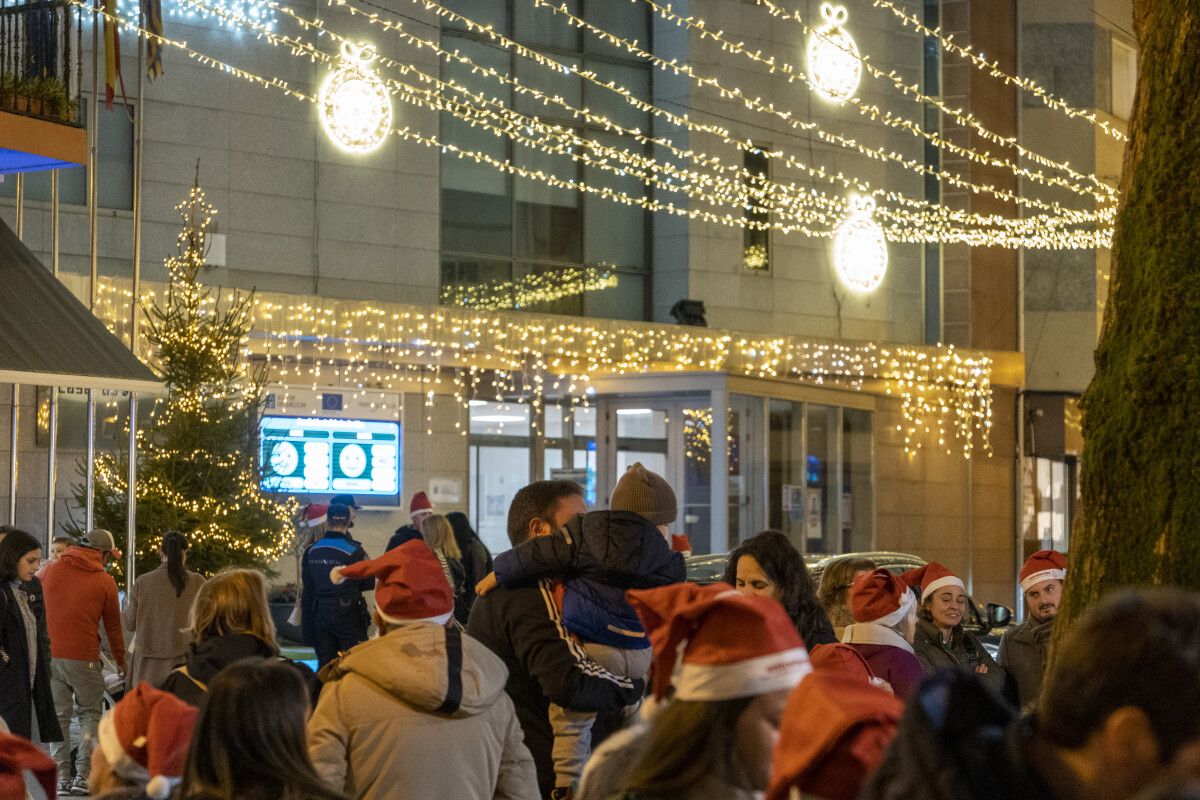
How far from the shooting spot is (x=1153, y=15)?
15.8 feet

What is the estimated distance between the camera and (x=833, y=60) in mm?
26312

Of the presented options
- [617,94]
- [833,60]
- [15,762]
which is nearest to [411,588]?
[15,762]

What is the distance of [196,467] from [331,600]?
10.2 ft

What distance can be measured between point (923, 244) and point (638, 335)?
7.19 meters

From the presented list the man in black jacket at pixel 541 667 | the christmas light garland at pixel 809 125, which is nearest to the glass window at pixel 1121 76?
the christmas light garland at pixel 809 125

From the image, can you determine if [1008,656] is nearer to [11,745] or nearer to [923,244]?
[11,745]

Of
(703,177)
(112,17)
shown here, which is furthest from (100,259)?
(703,177)

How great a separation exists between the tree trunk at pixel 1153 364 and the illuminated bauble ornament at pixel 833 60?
21449mm

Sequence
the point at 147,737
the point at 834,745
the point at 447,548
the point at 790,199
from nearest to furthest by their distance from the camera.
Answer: the point at 834,745 < the point at 147,737 < the point at 447,548 < the point at 790,199

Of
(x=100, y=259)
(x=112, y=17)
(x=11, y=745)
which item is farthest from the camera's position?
(x=100, y=259)

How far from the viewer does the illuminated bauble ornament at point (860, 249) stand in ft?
86.4

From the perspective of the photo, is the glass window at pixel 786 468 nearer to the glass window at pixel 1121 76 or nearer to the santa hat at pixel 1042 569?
the glass window at pixel 1121 76

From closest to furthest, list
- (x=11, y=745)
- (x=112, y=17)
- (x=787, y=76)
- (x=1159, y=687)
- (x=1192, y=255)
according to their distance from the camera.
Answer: (x=1159, y=687)
(x=11, y=745)
(x=1192, y=255)
(x=112, y=17)
(x=787, y=76)

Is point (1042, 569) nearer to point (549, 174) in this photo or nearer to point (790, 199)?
point (549, 174)
